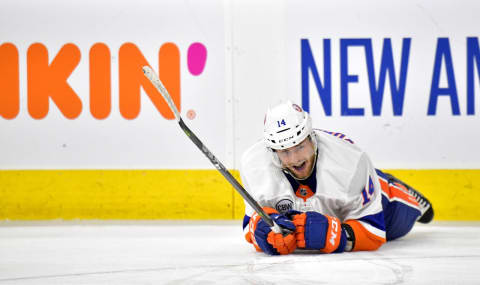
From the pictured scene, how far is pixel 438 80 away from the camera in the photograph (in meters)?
5.03

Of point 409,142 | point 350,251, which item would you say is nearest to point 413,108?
point 409,142

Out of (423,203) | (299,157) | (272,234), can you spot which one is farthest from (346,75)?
(272,234)

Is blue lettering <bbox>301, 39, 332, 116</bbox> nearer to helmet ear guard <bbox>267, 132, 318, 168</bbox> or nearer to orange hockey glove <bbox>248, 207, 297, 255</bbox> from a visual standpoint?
helmet ear guard <bbox>267, 132, 318, 168</bbox>

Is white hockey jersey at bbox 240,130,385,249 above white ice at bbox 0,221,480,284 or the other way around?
above

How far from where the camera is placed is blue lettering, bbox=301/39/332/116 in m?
5.09

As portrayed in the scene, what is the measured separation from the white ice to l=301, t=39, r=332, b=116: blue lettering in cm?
112

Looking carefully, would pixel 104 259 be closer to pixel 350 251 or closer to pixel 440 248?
pixel 350 251

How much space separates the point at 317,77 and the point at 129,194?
5.08 ft

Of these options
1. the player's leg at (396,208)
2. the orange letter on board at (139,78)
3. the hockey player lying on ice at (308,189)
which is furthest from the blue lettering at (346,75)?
the hockey player lying on ice at (308,189)

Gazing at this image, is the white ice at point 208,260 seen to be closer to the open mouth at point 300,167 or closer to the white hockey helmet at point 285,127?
the open mouth at point 300,167

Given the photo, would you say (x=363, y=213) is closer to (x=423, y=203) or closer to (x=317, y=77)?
(x=423, y=203)

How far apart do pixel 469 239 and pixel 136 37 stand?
8.89 feet

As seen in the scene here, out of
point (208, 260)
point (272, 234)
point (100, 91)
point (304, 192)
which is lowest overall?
point (208, 260)

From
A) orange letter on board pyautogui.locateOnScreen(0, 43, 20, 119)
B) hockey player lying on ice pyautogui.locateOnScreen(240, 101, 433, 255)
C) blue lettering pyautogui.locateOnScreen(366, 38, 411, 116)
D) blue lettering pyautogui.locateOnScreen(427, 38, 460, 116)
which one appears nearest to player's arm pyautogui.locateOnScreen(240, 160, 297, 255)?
hockey player lying on ice pyautogui.locateOnScreen(240, 101, 433, 255)
